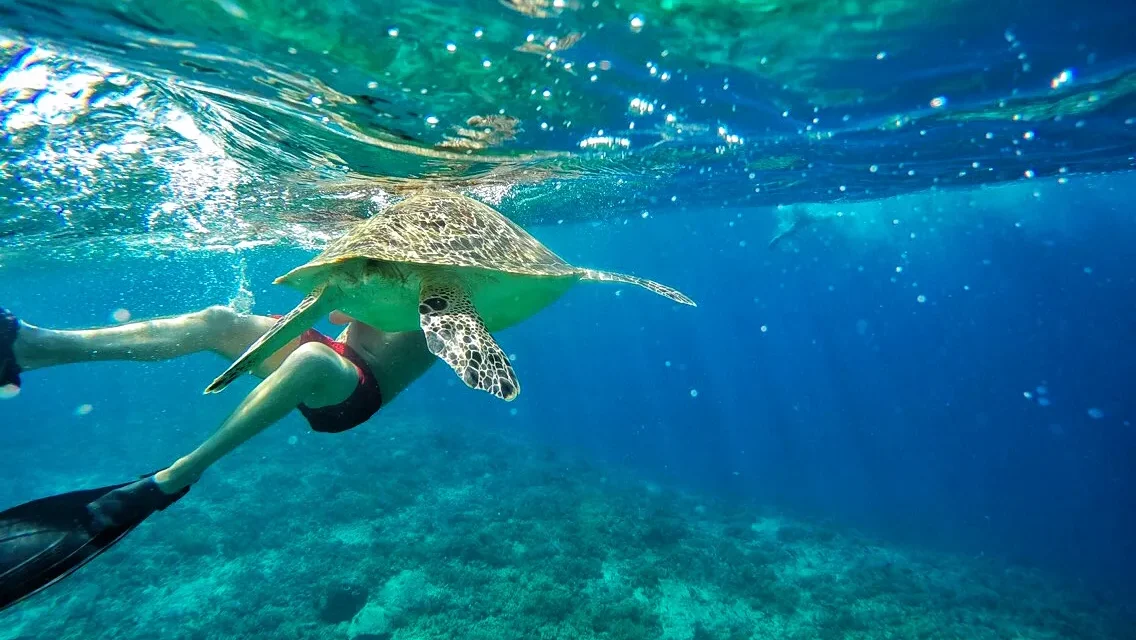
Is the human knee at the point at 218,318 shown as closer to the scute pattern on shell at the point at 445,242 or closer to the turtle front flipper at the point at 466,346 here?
the scute pattern on shell at the point at 445,242

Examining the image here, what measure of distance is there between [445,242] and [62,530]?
11.2 ft

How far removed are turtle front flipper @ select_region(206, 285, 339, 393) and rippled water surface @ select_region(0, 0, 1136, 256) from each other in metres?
3.24

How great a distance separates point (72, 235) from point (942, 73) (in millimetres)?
23914

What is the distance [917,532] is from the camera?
24.2 m

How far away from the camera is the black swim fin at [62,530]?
3.30m

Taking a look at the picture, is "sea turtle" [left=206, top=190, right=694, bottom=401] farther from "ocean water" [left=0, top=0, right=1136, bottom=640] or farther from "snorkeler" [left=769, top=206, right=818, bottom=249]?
"snorkeler" [left=769, top=206, right=818, bottom=249]

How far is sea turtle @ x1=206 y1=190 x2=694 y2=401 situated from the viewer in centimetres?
346

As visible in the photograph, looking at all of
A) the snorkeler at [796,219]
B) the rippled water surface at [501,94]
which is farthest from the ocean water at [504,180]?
the snorkeler at [796,219]

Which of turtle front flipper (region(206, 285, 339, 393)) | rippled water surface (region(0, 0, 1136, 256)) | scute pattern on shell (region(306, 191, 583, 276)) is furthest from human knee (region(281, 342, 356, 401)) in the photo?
rippled water surface (region(0, 0, 1136, 256))

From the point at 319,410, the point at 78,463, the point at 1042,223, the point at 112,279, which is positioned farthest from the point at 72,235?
the point at 1042,223

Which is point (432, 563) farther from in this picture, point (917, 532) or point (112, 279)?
point (112, 279)

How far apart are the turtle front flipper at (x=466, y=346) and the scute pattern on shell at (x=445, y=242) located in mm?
422

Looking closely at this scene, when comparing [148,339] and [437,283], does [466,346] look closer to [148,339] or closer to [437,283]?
[437,283]

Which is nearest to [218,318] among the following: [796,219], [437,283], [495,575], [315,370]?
[315,370]
